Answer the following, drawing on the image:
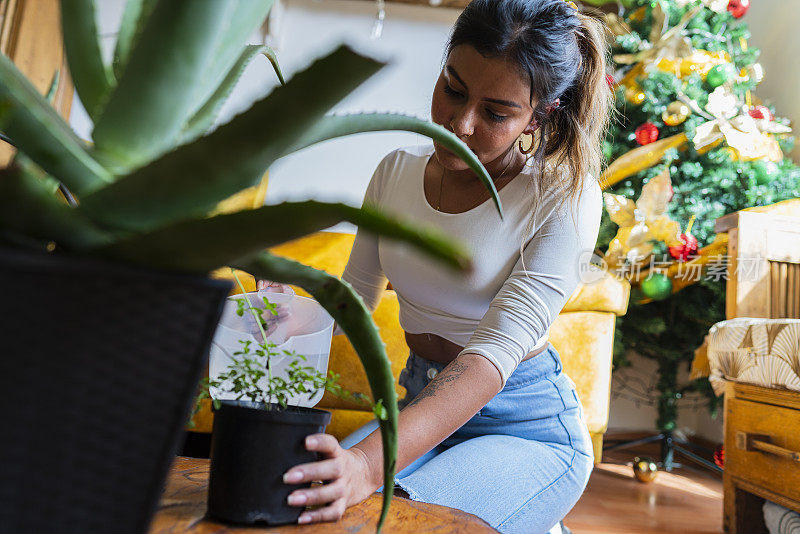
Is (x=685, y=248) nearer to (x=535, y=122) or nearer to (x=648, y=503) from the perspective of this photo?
(x=648, y=503)

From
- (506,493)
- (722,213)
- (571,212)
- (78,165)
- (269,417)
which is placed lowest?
(506,493)

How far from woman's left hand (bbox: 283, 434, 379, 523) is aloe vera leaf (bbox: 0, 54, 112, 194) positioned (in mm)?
273

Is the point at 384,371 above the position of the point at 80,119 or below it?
below

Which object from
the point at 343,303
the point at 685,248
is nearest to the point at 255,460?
the point at 343,303

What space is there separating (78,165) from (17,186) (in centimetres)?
4

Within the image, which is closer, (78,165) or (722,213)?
(78,165)

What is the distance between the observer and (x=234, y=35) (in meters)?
0.29

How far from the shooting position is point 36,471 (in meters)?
0.22

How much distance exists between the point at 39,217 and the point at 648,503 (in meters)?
2.25

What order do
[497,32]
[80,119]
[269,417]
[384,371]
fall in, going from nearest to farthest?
[384,371] → [269,417] → [497,32] → [80,119]

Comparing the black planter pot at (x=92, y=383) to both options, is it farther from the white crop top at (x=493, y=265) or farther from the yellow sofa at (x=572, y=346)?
the yellow sofa at (x=572, y=346)

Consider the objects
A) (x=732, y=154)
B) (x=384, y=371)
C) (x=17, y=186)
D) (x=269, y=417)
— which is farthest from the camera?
(x=732, y=154)

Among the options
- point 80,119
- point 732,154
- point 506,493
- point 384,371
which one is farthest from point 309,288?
point 80,119

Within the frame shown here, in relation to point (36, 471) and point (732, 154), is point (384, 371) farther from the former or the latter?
point (732, 154)
